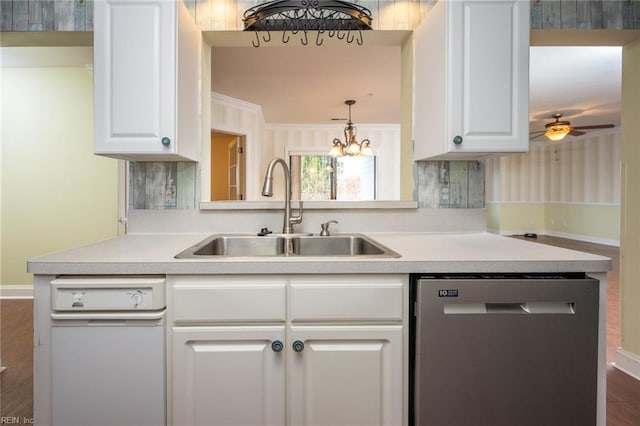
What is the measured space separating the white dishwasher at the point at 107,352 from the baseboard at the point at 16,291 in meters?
3.29

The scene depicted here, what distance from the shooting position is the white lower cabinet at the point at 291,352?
4.16ft

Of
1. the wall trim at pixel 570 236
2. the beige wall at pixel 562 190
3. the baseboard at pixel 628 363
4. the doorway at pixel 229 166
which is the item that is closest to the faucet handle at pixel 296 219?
the baseboard at pixel 628 363

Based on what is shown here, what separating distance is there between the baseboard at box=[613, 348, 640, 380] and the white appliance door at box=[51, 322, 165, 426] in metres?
2.60

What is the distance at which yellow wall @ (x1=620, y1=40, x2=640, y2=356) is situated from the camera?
7.41 ft

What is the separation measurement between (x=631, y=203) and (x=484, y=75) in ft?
4.62

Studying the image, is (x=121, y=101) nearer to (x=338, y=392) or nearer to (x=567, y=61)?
(x=338, y=392)

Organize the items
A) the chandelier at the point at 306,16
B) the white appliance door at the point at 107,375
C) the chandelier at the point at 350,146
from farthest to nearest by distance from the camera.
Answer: the chandelier at the point at 350,146
the chandelier at the point at 306,16
the white appliance door at the point at 107,375

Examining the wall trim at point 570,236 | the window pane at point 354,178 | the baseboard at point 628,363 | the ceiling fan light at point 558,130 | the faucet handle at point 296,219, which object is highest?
the ceiling fan light at point 558,130

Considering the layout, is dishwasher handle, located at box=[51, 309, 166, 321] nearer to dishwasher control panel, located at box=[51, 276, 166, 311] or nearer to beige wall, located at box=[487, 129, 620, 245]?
dishwasher control panel, located at box=[51, 276, 166, 311]

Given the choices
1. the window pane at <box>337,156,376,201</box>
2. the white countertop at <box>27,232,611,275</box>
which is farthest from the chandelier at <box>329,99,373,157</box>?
the white countertop at <box>27,232,611,275</box>

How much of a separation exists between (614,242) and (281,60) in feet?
24.9

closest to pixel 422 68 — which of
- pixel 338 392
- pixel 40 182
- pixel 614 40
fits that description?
pixel 614 40

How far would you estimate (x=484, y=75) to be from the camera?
5.50ft

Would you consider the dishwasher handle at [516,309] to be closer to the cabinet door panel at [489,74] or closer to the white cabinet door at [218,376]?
the white cabinet door at [218,376]
